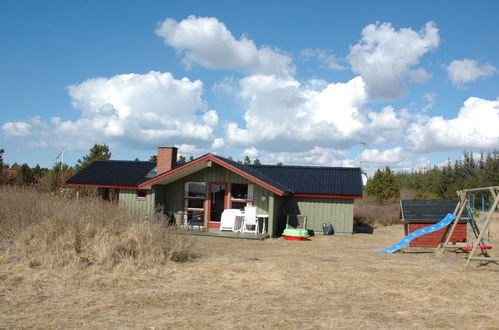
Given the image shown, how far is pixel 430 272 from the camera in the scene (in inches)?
371

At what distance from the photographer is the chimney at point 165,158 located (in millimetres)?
21031

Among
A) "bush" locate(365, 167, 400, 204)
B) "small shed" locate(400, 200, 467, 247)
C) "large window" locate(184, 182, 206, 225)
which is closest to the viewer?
"small shed" locate(400, 200, 467, 247)

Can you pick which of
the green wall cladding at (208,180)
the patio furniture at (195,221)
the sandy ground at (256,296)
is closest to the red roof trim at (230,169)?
the green wall cladding at (208,180)

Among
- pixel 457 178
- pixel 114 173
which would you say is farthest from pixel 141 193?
pixel 457 178

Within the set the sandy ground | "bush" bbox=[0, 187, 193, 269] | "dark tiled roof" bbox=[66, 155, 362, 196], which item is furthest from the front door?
the sandy ground

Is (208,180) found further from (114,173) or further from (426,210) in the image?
(426,210)

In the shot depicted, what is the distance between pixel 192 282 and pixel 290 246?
23.1 feet

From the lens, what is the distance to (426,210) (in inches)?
633

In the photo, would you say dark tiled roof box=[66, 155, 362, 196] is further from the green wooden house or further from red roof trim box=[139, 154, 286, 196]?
red roof trim box=[139, 154, 286, 196]

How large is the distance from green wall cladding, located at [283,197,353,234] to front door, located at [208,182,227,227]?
114 inches

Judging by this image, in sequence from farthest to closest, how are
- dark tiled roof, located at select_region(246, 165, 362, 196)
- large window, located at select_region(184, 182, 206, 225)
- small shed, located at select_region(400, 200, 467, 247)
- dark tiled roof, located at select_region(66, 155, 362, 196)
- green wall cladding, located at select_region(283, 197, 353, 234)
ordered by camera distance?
dark tiled roof, located at select_region(66, 155, 362, 196)
dark tiled roof, located at select_region(246, 165, 362, 196)
green wall cladding, located at select_region(283, 197, 353, 234)
large window, located at select_region(184, 182, 206, 225)
small shed, located at select_region(400, 200, 467, 247)

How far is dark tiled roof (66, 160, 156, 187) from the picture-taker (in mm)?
22000

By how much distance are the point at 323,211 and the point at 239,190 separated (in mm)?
3852

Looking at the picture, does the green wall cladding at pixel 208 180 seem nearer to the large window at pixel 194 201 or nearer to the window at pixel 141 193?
A: the large window at pixel 194 201
